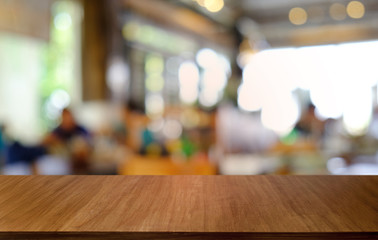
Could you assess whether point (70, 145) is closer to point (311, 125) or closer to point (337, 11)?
point (311, 125)

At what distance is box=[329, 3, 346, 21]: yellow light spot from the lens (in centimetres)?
908

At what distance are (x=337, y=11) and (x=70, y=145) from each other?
298 inches

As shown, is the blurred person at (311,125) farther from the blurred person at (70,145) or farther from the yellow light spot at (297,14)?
the blurred person at (70,145)

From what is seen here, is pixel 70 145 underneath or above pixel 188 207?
underneath

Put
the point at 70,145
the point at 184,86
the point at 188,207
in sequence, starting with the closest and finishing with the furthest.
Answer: the point at 188,207 → the point at 70,145 → the point at 184,86

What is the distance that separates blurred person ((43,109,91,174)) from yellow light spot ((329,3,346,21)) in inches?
265

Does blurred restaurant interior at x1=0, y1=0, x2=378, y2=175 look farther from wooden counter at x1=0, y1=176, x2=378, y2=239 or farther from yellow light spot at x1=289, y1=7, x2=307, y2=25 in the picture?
wooden counter at x1=0, y1=176, x2=378, y2=239

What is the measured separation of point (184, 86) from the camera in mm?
10203

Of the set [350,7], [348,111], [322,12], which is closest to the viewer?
[350,7]

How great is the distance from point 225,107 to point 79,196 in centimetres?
413

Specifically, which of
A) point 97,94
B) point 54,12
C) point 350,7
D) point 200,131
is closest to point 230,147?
point 200,131

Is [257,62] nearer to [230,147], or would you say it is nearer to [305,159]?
[230,147]

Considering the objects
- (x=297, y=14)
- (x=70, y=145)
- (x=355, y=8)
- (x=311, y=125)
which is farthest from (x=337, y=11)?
(x=70, y=145)

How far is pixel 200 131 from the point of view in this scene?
15.3 ft
